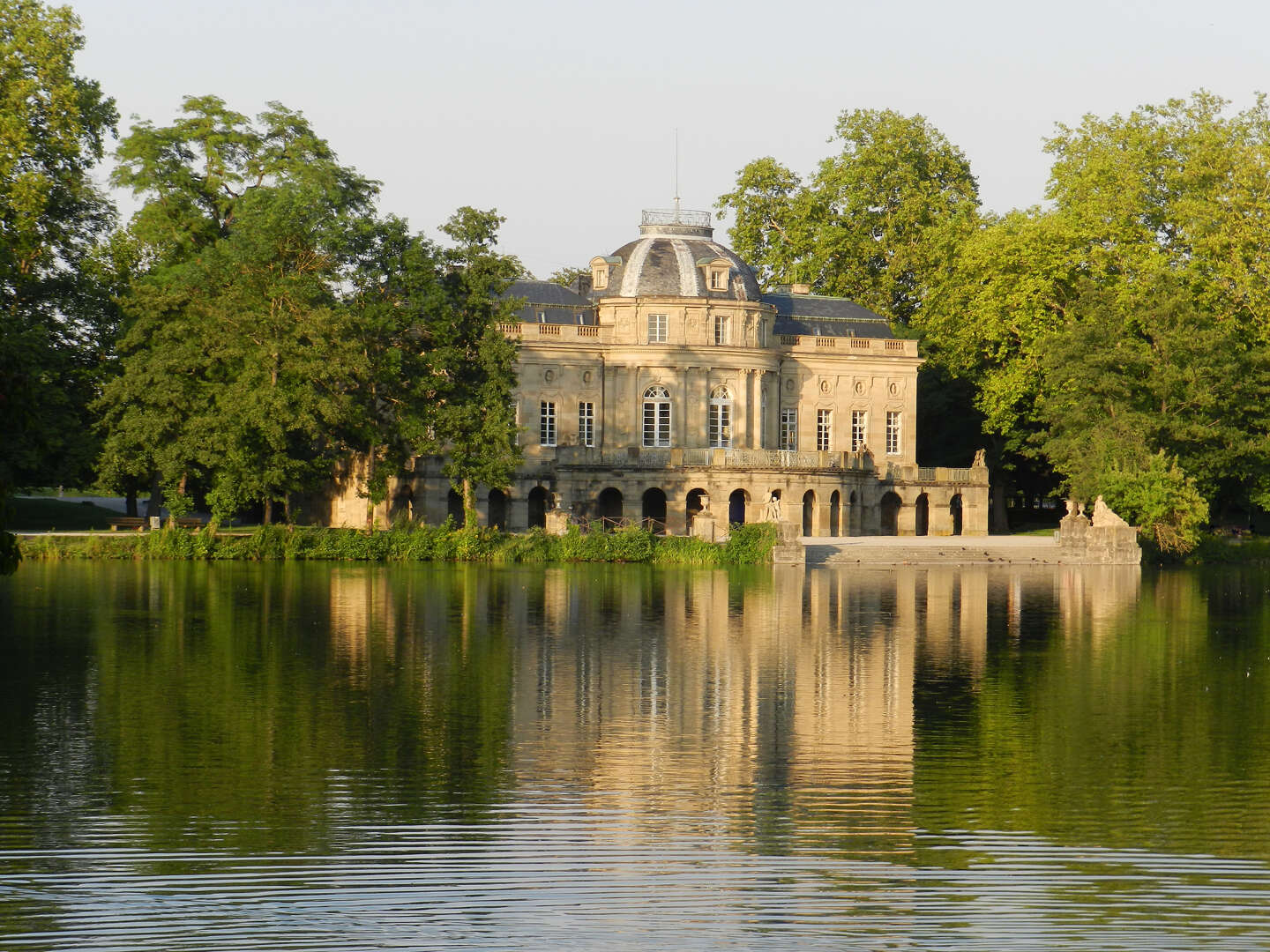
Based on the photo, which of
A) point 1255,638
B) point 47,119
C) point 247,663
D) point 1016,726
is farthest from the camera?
point 47,119

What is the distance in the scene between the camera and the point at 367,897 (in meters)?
12.9

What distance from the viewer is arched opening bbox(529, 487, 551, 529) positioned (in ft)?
227

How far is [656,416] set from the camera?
71250mm

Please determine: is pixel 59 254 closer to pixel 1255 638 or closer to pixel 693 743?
pixel 1255 638

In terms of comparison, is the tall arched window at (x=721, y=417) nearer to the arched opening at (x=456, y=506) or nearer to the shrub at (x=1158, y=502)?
the arched opening at (x=456, y=506)

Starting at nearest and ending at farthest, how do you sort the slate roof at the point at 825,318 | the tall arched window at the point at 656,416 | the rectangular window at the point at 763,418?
1. the tall arched window at the point at 656,416
2. the rectangular window at the point at 763,418
3. the slate roof at the point at 825,318

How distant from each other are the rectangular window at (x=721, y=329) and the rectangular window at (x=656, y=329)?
214 cm

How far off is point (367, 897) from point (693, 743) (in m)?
7.28

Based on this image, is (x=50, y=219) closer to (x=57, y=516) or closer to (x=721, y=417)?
(x=57, y=516)

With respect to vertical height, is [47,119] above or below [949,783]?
above

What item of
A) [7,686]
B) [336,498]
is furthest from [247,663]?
[336,498]

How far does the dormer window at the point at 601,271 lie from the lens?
73.6 meters

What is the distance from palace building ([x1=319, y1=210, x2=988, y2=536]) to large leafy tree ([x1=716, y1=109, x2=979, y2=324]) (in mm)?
8555

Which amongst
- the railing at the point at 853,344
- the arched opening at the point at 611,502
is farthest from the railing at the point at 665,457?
the railing at the point at 853,344
